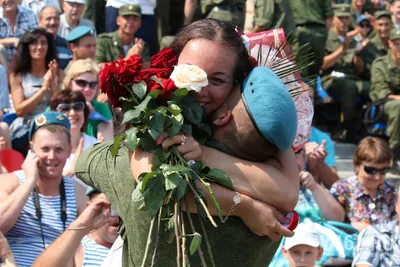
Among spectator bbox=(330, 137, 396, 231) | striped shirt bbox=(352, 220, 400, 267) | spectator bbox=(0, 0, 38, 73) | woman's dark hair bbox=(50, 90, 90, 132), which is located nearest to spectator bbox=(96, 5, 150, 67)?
spectator bbox=(0, 0, 38, 73)

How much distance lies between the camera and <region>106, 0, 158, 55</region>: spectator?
944 cm

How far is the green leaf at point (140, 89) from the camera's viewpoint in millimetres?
2531

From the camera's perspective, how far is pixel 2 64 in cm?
813

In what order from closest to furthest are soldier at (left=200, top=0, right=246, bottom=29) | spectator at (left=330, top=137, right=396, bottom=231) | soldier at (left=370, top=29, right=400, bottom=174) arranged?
spectator at (left=330, top=137, right=396, bottom=231)
soldier at (left=370, top=29, right=400, bottom=174)
soldier at (left=200, top=0, right=246, bottom=29)

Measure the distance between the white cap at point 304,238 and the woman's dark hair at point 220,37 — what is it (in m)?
2.62

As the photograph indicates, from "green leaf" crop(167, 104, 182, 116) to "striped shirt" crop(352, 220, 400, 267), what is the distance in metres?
3.25

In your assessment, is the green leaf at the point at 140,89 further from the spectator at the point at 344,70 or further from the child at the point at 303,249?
the spectator at the point at 344,70

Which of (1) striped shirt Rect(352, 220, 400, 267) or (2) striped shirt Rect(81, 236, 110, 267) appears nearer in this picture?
(2) striped shirt Rect(81, 236, 110, 267)

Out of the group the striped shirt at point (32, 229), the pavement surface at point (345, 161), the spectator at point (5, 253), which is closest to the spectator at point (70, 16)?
the pavement surface at point (345, 161)

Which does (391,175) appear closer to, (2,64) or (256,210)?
(2,64)

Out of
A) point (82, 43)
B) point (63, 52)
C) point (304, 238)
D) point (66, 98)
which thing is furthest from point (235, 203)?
point (63, 52)

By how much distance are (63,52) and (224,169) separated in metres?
6.25

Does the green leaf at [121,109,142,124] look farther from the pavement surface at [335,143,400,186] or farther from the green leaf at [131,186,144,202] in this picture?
the pavement surface at [335,143,400,186]

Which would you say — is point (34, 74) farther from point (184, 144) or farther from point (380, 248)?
point (184, 144)
